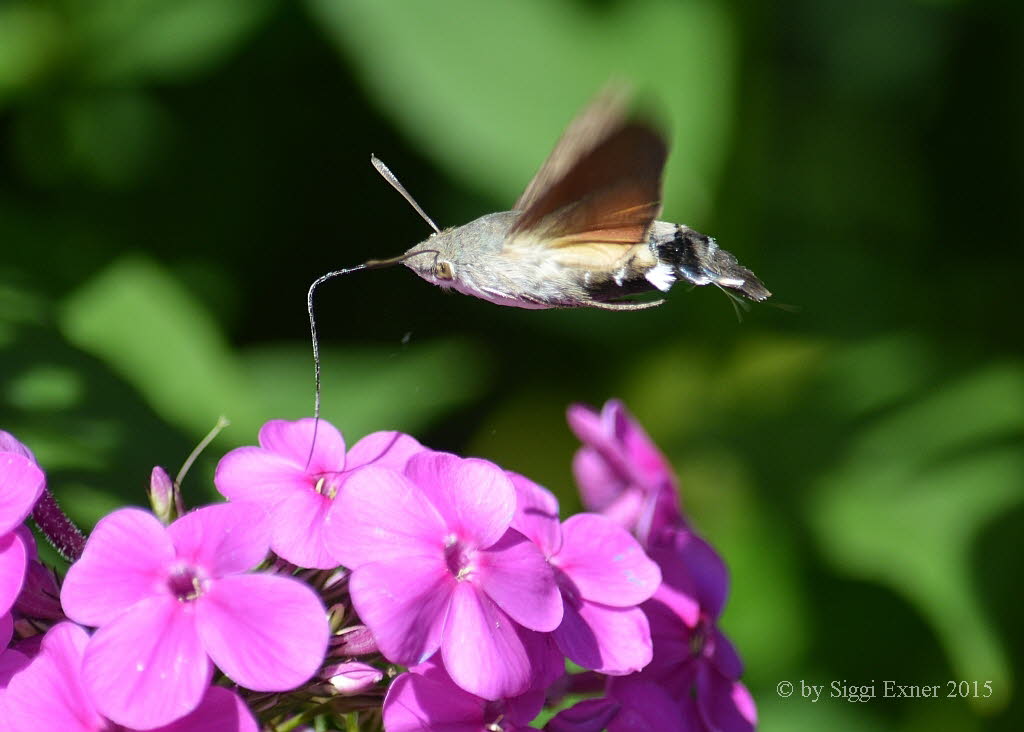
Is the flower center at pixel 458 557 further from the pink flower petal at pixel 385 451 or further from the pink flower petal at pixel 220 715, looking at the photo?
the pink flower petal at pixel 220 715

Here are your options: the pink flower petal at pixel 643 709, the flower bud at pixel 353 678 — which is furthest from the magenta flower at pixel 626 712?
the flower bud at pixel 353 678

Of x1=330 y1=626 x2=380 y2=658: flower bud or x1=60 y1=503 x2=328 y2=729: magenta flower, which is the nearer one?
x1=60 y1=503 x2=328 y2=729: magenta flower

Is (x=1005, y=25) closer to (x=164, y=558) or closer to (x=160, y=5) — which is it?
(x=160, y=5)

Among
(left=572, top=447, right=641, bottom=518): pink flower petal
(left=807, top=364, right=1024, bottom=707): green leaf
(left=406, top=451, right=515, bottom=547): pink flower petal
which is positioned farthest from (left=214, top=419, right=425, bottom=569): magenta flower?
(left=807, top=364, right=1024, bottom=707): green leaf

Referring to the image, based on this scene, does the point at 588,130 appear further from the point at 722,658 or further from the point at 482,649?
the point at 722,658

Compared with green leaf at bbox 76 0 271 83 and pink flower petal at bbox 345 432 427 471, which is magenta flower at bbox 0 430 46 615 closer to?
pink flower petal at bbox 345 432 427 471
